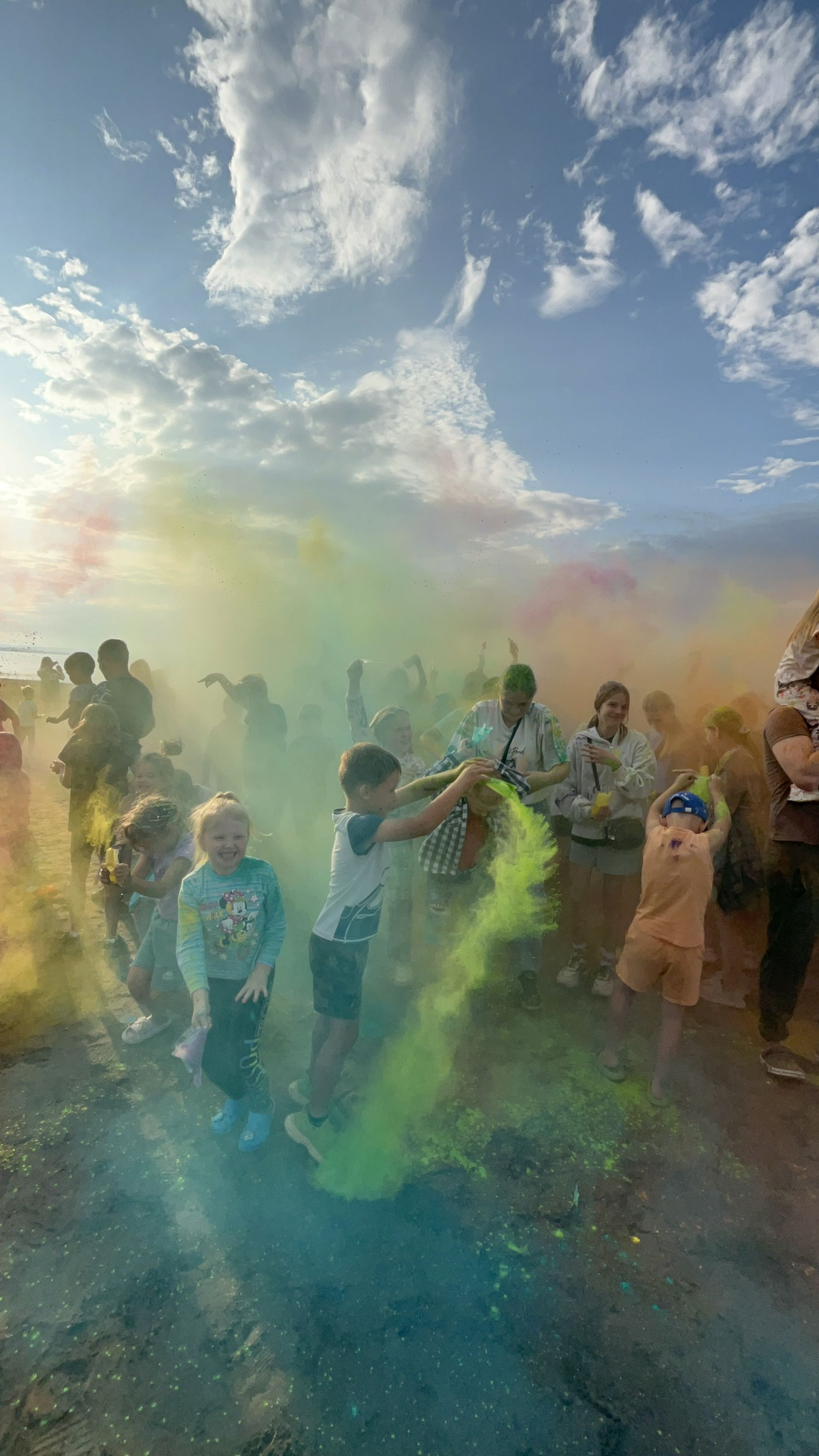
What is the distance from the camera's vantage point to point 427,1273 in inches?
96.7

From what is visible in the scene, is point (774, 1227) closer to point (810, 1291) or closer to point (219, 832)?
point (810, 1291)

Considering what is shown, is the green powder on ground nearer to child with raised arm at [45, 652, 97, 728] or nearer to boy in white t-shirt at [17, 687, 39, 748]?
child with raised arm at [45, 652, 97, 728]

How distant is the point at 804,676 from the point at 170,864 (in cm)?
380

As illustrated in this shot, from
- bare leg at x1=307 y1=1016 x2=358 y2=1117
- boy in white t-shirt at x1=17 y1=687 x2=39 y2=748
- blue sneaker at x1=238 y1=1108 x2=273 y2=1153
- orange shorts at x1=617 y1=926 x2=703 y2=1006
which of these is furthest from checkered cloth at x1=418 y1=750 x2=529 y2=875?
boy in white t-shirt at x1=17 y1=687 x2=39 y2=748

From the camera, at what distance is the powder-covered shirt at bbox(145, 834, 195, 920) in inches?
144

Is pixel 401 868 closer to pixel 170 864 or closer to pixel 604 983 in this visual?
pixel 604 983

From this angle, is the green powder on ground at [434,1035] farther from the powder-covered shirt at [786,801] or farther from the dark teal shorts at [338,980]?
the powder-covered shirt at [786,801]

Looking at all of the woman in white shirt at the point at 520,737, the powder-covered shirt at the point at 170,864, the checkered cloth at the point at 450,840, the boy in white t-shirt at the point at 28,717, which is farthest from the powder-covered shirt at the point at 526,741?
the boy in white t-shirt at the point at 28,717

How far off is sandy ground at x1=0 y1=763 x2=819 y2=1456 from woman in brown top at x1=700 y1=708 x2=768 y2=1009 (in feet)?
3.63

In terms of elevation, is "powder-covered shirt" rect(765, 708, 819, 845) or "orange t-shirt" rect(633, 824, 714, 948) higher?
"powder-covered shirt" rect(765, 708, 819, 845)

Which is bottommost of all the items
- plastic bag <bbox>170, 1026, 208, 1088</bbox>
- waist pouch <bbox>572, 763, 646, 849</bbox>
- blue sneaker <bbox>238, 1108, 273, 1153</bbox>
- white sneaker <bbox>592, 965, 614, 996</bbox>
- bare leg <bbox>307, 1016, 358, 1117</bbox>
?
blue sneaker <bbox>238, 1108, 273, 1153</bbox>

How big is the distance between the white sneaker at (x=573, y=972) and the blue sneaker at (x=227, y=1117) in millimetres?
2536

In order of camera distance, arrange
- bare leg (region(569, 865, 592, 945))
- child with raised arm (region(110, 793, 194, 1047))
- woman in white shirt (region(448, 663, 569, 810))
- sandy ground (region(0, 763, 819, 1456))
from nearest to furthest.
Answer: sandy ground (region(0, 763, 819, 1456))
child with raised arm (region(110, 793, 194, 1047))
woman in white shirt (region(448, 663, 569, 810))
bare leg (region(569, 865, 592, 945))

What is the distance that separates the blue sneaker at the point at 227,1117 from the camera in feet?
10.3
